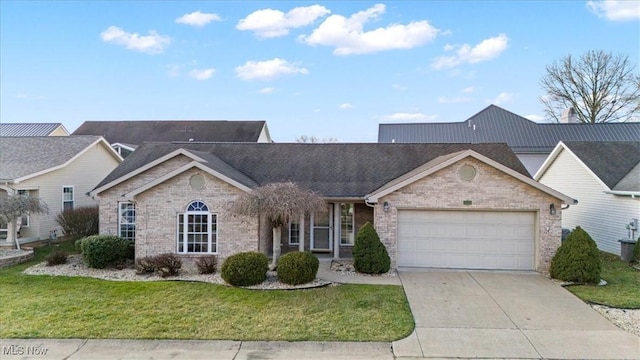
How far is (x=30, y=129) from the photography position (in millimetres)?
29359

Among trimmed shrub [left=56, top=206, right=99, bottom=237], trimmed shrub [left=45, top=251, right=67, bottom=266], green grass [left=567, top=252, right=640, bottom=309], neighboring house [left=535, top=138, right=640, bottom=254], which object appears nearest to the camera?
green grass [left=567, top=252, right=640, bottom=309]

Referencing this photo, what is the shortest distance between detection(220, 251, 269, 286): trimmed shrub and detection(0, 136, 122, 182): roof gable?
38.8ft

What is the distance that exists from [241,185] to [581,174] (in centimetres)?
1558

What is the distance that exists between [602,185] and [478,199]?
24.5 ft

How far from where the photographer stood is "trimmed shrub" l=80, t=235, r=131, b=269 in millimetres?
A: 13000

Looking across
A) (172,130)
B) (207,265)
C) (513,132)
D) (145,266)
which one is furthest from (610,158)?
(172,130)

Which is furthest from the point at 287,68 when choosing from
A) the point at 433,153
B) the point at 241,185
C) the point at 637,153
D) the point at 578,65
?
the point at 578,65

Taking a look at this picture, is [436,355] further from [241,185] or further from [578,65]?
[578,65]

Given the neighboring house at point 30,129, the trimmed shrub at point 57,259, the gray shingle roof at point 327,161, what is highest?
the neighboring house at point 30,129

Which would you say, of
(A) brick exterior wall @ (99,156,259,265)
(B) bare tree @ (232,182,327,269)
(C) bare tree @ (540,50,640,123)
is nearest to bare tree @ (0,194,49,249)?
(A) brick exterior wall @ (99,156,259,265)

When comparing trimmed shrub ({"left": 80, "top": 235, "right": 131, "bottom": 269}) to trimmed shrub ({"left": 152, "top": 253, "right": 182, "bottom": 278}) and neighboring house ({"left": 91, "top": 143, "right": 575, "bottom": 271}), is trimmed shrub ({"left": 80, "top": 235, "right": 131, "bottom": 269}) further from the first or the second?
trimmed shrub ({"left": 152, "top": 253, "right": 182, "bottom": 278})

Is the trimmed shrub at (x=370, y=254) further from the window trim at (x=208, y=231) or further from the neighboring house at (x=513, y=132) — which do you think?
the neighboring house at (x=513, y=132)

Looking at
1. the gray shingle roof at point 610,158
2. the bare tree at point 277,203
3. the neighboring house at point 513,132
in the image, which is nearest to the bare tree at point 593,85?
the neighboring house at point 513,132

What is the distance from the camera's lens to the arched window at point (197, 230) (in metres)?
13.2
